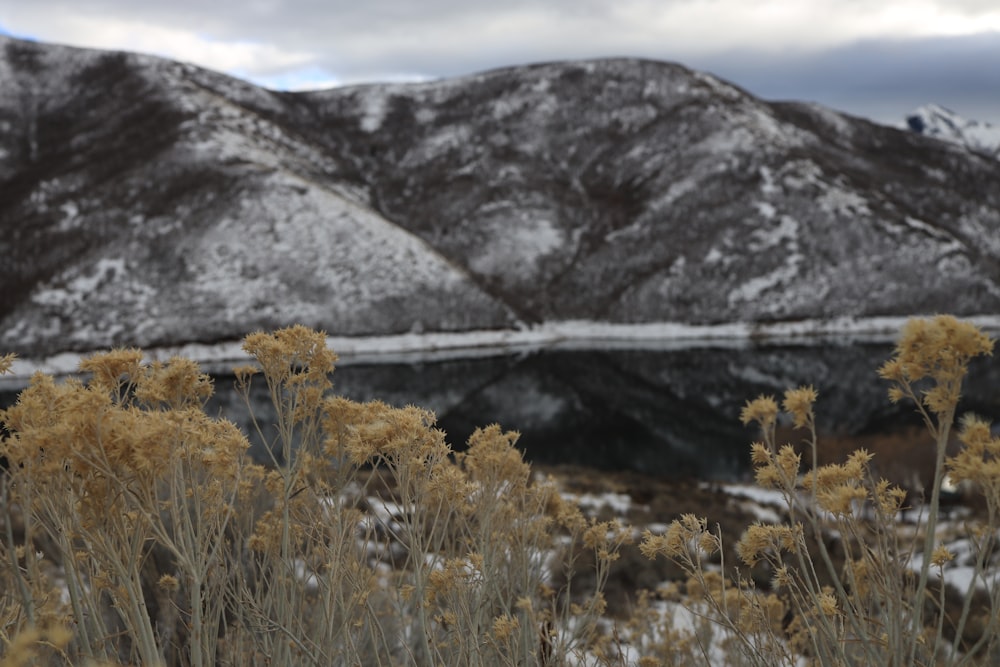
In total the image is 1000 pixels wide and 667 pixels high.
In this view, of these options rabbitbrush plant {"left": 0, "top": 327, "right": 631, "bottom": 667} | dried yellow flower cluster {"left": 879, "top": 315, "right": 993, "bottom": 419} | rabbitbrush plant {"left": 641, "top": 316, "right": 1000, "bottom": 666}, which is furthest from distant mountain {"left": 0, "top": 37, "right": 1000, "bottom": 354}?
dried yellow flower cluster {"left": 879, "top": 315, "right": 993, "bottom": 419}

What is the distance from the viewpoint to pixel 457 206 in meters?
76.5

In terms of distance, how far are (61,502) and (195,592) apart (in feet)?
1.66

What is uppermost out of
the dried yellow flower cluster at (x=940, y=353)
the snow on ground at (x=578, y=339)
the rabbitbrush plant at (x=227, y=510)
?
the dried yellow flower cluster at (x=940, y=353)

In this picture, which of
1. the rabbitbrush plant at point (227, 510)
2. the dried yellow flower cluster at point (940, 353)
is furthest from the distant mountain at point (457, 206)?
the dried yellow flower cluster at point (940, 353)

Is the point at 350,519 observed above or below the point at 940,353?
below

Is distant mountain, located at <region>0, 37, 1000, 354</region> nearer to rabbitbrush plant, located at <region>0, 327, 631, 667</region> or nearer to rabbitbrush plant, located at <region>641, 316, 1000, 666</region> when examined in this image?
rabbitbrush plant, located at <region>0, 327, 631, 667</region>

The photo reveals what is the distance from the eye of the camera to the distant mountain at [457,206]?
5484cm

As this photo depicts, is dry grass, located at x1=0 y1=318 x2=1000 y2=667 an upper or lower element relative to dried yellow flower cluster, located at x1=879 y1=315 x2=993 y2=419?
lower

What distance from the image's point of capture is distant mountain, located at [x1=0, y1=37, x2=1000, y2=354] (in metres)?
54.8

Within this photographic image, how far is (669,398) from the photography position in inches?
1228

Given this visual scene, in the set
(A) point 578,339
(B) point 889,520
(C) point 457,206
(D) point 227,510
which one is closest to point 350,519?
(D) point 227,510

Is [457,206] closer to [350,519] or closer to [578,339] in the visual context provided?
[578,339]

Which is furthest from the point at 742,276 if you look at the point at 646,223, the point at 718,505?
the point at 718,505

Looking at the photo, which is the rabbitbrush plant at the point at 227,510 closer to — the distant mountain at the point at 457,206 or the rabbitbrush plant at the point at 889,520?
the rabbitbrush plant at the point at 889,520
